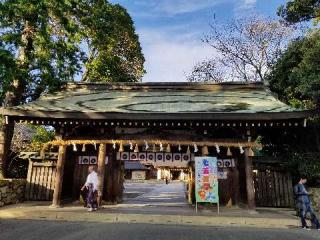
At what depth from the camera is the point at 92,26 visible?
21.0 metres

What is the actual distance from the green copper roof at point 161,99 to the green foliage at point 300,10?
6.01 metres

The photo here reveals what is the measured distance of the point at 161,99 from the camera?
14.9 metres

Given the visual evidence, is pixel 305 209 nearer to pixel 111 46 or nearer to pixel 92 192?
pixel 92 192

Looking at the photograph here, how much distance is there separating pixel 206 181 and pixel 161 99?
199 inches

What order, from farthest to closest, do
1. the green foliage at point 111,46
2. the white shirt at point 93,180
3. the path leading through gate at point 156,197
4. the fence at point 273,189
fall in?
the green foliage at point 111,46
the path leading through gate at point 156,197
the fence at point 273,189
the white shirt at point 93,180

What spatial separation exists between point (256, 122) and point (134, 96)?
22.0 feet

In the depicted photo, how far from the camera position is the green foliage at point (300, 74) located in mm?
14391

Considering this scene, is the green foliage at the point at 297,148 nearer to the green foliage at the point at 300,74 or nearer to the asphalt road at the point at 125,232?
the green foliage at the point at 300,74

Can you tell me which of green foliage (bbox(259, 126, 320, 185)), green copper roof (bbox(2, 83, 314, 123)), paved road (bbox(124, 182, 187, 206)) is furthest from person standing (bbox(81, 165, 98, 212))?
green foliage (bbox(259, 126, 320, 185))

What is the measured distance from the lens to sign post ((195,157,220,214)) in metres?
11.4

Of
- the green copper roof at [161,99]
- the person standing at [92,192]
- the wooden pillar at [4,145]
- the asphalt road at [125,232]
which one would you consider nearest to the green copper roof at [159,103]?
the green copper roof at [161,99]

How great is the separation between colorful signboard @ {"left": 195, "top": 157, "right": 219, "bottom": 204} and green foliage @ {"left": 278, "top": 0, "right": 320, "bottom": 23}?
38.0ft

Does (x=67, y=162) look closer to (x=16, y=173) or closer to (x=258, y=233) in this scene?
(x=16, y=173)

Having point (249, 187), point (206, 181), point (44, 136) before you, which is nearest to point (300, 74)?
point (249, 187)
